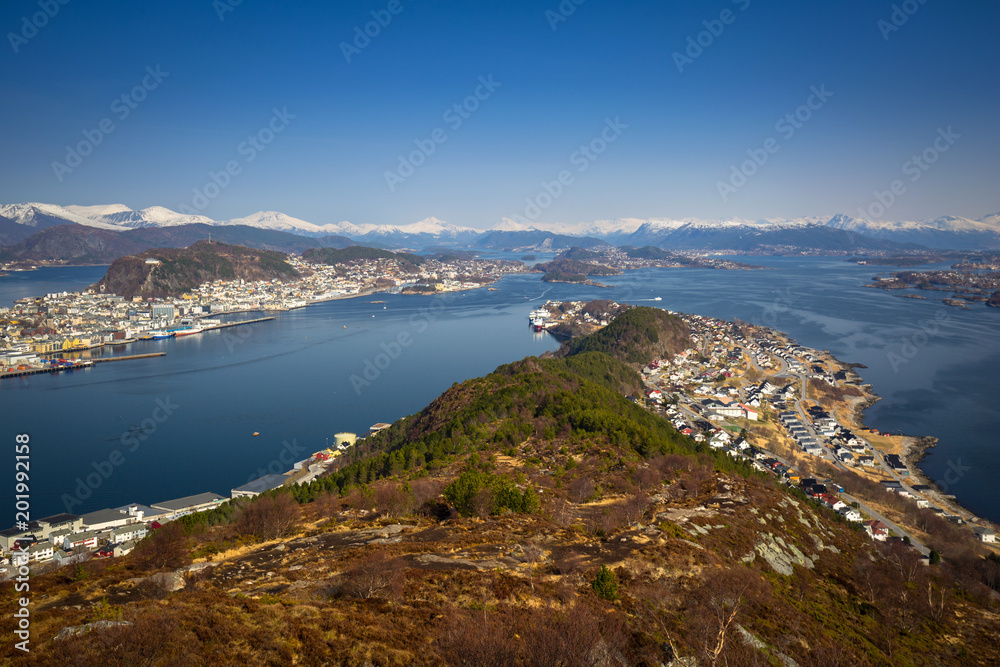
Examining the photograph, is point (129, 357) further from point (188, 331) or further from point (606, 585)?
point (606, 585)

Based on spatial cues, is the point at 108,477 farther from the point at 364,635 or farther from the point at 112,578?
the point at 364,635

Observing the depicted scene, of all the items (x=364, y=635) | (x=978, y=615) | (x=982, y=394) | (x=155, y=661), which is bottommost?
(x=982, y=394)

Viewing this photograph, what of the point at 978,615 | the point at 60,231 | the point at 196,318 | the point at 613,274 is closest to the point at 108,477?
the point at 978,615

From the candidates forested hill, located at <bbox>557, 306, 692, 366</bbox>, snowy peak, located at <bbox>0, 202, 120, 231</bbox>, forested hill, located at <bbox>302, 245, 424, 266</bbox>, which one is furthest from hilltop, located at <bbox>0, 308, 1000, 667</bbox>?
snowy peak, located at <bbox>0, 202, 120, 231</bbox>

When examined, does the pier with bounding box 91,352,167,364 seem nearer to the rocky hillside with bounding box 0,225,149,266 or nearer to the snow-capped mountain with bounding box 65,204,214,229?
the rocky hillside with bounding box 0,225,149,266

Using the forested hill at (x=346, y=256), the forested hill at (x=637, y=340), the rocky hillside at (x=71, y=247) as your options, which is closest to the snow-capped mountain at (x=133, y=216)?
the rocky hillside at (x=71, y=247)

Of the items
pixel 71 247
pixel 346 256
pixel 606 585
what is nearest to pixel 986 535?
pixel 606 585

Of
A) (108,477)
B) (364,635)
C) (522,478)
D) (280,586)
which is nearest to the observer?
(364,635)
